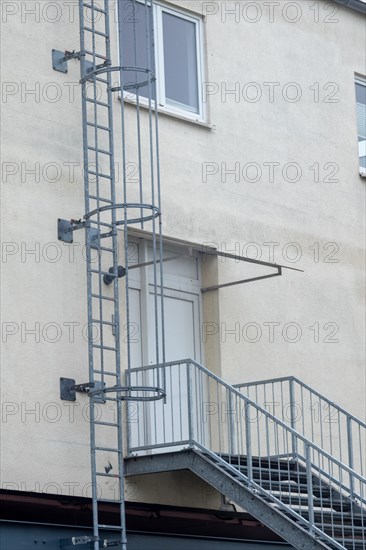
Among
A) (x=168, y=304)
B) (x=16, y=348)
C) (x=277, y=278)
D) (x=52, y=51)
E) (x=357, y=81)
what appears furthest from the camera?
(x=357, y=81)

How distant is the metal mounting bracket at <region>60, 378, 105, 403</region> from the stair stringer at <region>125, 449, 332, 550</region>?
853 millimetres

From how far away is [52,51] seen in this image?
47.7 ft

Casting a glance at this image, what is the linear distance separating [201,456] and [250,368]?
260 centimetres

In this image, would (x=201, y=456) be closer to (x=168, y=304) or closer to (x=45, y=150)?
(x=168, y=304)

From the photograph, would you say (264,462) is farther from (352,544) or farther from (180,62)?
(180,62)

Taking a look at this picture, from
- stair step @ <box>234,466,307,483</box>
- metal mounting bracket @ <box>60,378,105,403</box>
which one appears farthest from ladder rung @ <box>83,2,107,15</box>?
stair step @ <box>234,466,307,483</box>

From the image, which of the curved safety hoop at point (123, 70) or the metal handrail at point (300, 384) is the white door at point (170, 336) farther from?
the curved safety hoop at point (123, 70)

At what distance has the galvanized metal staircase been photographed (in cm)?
1306

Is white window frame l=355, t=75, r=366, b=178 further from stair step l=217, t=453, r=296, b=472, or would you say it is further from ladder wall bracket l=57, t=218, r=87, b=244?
ladder wall bracket l=57, t=218, r=87, b=244

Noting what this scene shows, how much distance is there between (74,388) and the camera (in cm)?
1379

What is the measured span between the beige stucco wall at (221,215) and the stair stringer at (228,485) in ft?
1.38

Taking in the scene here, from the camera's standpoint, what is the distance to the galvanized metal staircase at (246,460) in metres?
13.1

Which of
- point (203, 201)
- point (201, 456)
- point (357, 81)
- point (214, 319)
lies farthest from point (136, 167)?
point (357, 81)

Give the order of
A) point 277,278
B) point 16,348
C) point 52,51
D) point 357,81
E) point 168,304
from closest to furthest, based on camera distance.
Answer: point 16,348 < point 52,51 < point 168,304 < point 277,278 < point 357,81
